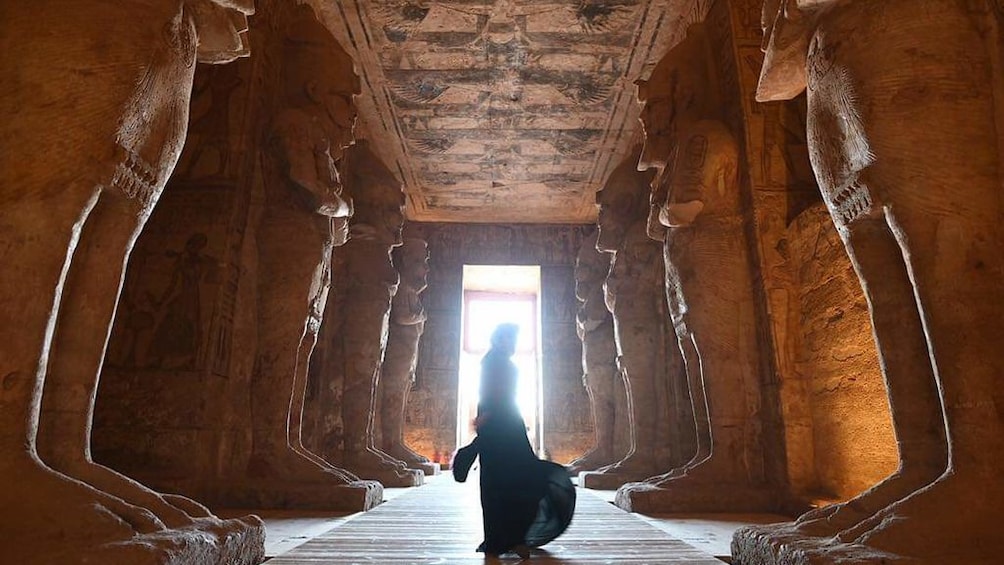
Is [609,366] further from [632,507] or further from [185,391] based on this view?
[185,391]

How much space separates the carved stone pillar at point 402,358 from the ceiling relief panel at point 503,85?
183cm

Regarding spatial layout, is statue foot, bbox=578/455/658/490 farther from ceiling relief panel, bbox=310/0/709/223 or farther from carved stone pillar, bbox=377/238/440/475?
ceiling relief panel, bbox=310/0/709/223

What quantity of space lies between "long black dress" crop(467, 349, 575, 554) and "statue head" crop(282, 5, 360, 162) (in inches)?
135

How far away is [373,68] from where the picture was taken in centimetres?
850

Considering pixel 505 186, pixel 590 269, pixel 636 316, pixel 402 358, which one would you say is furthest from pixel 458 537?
pixel 505 186

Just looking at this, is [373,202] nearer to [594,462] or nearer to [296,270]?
[296,270]

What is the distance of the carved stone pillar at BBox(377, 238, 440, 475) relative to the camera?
10.1 metres

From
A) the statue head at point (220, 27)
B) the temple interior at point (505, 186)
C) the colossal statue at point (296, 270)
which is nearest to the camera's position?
the temple interior at point (505, 186)

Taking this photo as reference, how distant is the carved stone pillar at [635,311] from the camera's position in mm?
7422

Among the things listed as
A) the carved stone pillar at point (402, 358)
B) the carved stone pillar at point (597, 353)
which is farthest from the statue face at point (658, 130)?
the carved stone pillar at point (402, 358)

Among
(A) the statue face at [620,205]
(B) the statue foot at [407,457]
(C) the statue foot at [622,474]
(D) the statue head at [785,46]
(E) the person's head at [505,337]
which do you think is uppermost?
(A) the statue face at [620,205]

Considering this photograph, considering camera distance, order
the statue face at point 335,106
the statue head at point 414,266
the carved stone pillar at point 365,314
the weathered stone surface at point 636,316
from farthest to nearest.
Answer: the statue head at point 414,266, the carved stone pillar at point 365,314, the weathered stone surface at point 636,316, the statue face at point 335,106

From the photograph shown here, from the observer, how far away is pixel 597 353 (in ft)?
33.1

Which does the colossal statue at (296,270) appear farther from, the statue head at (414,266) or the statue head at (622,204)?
the statue head at (414,266)
